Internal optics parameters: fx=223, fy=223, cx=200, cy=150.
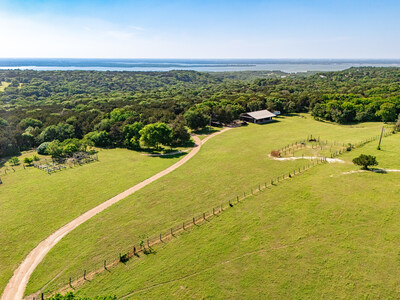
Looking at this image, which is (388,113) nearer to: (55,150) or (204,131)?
(204,131)

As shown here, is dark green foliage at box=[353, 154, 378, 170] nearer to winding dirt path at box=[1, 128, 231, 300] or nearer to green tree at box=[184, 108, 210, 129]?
winding dirt path at box=[1, 128, 231, 300]

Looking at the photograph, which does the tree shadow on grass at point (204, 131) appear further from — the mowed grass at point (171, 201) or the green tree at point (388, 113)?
the green tree at point (388, 113)

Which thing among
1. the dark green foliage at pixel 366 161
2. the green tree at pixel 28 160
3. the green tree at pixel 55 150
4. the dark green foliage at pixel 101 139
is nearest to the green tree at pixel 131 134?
the dark green foliage at pixel 101 139

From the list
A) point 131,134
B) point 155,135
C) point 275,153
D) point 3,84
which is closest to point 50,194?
point 155,135

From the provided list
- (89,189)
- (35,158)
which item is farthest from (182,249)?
(35,158)

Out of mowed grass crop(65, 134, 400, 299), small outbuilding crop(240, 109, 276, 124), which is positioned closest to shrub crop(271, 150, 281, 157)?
mowed grass crop(65, 134, 400, 299)

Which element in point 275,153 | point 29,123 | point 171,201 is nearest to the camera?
point 171,201

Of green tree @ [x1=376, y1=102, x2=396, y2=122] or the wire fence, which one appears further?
green tree @ [x1=376, y1=102, x2=396, y2=122]
